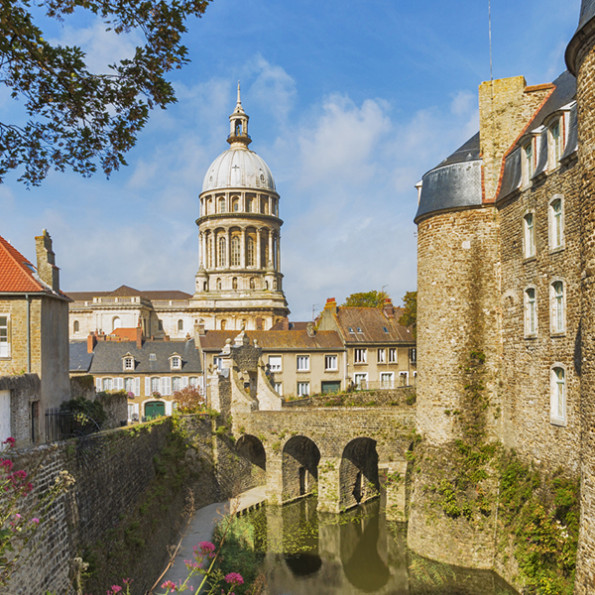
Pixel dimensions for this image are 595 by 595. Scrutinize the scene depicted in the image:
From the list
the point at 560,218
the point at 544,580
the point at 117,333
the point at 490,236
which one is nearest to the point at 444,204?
the point at 490,236

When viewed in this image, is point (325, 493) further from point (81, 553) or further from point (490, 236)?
point (81, 553)

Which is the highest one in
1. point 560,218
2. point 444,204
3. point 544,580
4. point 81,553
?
point 444,204

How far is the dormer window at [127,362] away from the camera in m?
37.4

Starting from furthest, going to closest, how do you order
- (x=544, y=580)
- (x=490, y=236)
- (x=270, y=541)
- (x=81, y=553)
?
(x=270, y=541)
(x=490, y=236)
(x=544, y=580)
(x=81, y=553)

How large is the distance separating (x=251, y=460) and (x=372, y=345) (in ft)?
46.1

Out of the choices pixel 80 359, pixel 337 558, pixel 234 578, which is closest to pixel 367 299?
pixel 80 359

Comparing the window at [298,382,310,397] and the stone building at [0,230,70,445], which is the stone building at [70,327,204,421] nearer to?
the window at [298,382,310,397]

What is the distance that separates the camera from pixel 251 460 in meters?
Result: 25.6

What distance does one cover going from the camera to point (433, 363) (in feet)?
55.3

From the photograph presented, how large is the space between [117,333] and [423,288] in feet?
149

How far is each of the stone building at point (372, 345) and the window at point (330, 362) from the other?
2.37ft

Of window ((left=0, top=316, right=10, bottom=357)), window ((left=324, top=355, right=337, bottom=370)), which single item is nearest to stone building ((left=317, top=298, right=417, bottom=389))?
window ((left=324, top=355, right=337, bottom=370))

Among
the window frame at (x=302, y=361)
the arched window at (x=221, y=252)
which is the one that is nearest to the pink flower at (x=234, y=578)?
the window frame at (x=302, y=361)

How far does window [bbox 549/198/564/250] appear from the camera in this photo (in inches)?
520
